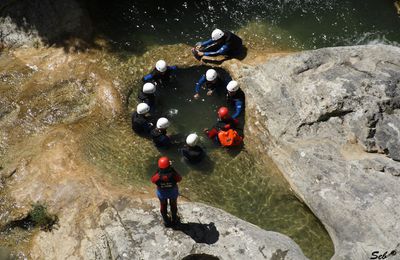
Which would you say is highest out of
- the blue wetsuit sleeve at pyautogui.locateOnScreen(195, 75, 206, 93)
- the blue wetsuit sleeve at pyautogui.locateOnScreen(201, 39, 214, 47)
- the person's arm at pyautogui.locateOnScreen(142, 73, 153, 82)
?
the blue wetsuit sleeve at pyautogui.locateOnScreen(201, 39, 214, 47)

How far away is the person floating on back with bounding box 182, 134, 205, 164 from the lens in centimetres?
1098

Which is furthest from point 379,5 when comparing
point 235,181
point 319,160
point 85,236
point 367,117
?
point 85,236

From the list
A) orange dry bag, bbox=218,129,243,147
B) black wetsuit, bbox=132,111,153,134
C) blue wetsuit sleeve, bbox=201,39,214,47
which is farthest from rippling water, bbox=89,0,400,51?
orange dry bag, bbox=218,129,243,147

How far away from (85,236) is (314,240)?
4.65 m

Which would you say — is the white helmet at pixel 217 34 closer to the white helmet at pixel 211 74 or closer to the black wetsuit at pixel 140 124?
the white helmet at pixel 211 74

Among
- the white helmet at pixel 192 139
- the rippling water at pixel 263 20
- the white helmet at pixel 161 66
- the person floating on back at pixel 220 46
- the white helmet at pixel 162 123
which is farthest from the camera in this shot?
the rippling water at pixel 263 20

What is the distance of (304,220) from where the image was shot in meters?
10.0

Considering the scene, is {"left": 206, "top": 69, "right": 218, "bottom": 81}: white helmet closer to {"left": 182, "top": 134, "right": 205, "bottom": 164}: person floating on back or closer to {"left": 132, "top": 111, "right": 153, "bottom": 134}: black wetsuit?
{"left": 182, "top": 134, "right": 205, "bottom": 164}: person floating on back

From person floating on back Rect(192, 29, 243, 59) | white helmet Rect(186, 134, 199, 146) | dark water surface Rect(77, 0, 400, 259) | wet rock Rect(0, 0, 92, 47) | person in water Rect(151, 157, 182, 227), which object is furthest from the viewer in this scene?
wet rock Rect(0, 0, 92, 47)

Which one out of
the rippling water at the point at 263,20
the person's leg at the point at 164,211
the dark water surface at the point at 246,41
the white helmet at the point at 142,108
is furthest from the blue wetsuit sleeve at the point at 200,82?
the person's leg at the point at 164,211

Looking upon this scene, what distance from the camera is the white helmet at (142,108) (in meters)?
11.6

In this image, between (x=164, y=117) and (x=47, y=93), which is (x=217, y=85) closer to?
(x=164, y=117)

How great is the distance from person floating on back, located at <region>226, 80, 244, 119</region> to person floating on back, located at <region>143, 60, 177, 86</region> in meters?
1.76

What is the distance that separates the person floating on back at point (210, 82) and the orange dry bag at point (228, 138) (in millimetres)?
1522
